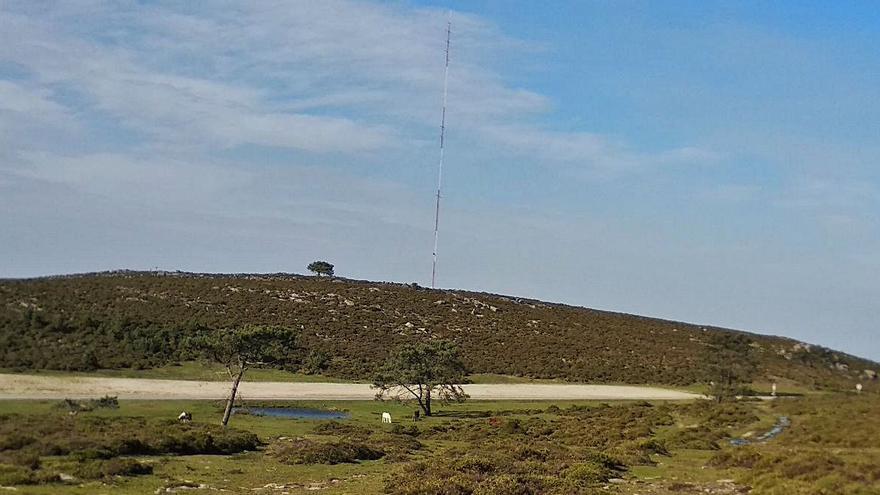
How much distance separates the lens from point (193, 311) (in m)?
81.4

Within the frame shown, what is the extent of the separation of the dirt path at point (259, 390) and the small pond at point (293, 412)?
14.3ft

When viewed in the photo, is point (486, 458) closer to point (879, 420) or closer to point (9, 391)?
point (9, 391)

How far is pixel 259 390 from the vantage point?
6212 cm

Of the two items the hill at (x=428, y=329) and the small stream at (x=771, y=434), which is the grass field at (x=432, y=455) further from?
the hill at (x=428, y=329)

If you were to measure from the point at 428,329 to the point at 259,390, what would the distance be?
126ft

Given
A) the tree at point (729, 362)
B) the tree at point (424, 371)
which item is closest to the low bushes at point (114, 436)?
the tree at point (424, 371)

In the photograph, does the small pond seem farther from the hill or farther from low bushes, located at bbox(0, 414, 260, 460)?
low bushes, located at bbox(0, 414, 260, 460)

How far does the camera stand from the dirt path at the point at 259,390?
26.7 m

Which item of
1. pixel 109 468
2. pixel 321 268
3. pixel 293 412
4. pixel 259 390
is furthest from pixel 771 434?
pixel 321 268

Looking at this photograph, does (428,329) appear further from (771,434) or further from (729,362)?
(771,434)

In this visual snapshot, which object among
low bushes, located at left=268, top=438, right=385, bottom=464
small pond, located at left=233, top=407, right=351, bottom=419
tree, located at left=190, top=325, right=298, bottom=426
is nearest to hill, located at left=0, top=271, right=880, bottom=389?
tree, located at left=190, top=325, right=298, bottom=426

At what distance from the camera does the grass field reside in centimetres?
2425

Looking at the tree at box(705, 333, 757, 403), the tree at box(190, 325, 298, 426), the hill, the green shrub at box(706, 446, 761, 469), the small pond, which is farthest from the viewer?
the tree at box(705, 333, 757, 403)

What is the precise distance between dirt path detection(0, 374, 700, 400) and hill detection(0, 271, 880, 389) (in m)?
1.98
